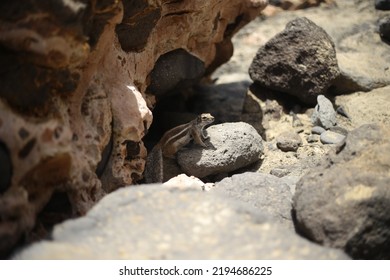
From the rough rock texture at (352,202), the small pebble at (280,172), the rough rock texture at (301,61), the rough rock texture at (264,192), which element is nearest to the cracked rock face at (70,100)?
the rough rock texture at (264,192)

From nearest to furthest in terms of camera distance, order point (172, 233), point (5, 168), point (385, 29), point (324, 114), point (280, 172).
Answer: point (172, 233)
point (5, 168)
point (280, 172)
point (324, 114)
point (385, 29)

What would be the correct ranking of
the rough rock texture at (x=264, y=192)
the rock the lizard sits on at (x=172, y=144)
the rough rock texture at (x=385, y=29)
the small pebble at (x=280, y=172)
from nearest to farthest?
the rough rock texture at (x=264, y=192) < the small pebble at (x=280, y=172) < the rock the lizard sits on at (x=172, y=144) < the rough rock texture at (x=385, y=29)

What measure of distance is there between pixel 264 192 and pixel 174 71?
1.85 metres

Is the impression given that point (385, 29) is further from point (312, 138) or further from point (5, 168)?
point (5, 168)

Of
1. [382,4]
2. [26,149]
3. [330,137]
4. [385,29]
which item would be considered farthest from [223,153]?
[382,4]

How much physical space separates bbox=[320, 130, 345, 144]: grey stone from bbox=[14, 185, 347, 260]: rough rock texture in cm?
233

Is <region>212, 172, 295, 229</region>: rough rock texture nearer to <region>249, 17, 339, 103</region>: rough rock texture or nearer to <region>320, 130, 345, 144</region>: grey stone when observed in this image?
<region>320, 130, 345, 144</region>: grey stone

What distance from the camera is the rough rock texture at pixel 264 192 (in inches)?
130

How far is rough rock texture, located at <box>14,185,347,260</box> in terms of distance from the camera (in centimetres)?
235

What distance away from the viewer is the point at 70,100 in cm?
309

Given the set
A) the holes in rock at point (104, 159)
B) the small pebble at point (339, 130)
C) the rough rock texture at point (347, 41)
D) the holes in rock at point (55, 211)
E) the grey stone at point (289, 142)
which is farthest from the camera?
the rough rock texture at point (347, 41)

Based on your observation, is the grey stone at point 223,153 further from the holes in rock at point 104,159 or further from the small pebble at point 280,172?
the holes in rock at point 104,159

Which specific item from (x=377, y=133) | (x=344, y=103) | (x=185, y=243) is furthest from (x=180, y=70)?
(x=185, y=243)

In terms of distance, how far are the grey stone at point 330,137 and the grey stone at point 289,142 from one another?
23cm
